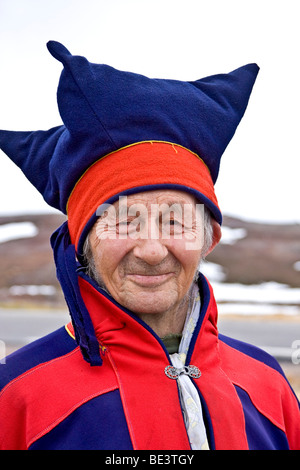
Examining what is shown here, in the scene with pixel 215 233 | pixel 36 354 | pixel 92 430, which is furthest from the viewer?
pixel 215 233

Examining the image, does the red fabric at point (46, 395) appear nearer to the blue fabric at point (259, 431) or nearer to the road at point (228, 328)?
the blue fabric at point (259, 431)

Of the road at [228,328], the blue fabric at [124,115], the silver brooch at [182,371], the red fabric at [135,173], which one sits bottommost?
the road at [228,328]

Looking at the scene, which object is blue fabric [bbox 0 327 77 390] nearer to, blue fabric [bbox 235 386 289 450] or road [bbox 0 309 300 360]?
blue fabric [bbox 235 386 289 450]

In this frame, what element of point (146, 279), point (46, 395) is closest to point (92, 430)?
point (46, 395)

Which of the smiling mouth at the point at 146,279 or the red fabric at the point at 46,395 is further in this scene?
the smiling mouth at the point at 146,279

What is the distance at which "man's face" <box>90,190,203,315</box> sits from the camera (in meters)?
1.63

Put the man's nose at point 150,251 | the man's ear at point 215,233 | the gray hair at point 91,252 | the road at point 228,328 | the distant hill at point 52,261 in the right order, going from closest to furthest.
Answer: the man's nose at point 150,251
the gray hair at point 91,252
the man's ear at point 215,233
the road at point 228,328
the distant hill at point 52,261

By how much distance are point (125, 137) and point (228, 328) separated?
610 cm

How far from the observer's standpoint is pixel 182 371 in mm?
1640

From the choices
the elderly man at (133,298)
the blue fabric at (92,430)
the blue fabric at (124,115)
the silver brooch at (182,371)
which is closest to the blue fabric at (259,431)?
Result: the elderly man at (133,298)

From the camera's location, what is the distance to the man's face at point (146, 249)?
64.3 inches

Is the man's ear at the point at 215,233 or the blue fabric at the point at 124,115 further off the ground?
the blue fabric at the point at 124,115

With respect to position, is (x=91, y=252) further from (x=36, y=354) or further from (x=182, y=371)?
(x=182, y=371)

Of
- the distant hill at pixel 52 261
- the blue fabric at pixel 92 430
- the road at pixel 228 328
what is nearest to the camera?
the blue fabric at pixel 92 430
